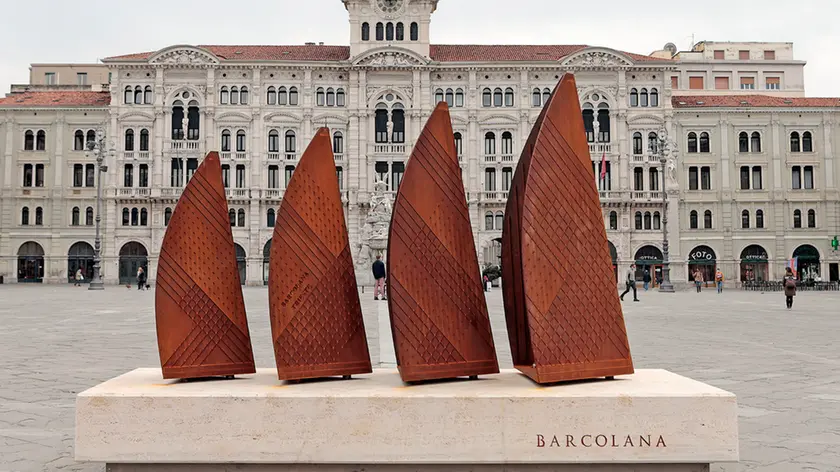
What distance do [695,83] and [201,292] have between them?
65181mm

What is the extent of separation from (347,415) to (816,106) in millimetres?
55458

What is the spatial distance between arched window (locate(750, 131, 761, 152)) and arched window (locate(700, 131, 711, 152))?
2949 mm

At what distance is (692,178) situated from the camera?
51.8 meters

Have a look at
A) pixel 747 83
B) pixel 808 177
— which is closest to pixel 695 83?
pixel 747 83

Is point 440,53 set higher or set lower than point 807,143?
higher

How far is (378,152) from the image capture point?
5038 centimetres

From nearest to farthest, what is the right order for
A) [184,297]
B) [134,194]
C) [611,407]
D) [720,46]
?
[611,407]
[184,297]
[134,194]
[720,46]

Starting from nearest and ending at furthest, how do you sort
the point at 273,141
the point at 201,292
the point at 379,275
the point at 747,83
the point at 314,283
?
the point at 314,283 → the point at 201,292 → the point at 379,275 → the point at 273,141 → the point at 747,83

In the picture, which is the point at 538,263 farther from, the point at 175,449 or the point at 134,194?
the point at 134,194

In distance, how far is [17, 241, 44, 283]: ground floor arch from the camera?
51031 millimetres

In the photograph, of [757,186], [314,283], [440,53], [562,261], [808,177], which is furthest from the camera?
[440,53]

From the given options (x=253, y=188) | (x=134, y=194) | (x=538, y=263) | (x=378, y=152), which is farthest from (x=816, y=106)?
(x=538, y=263)

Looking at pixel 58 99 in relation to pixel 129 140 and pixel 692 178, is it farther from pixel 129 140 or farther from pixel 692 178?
pixel 692 178

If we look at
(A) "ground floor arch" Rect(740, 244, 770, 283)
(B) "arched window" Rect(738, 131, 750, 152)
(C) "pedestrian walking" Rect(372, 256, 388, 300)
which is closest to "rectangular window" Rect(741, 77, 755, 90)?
(B) "arched window" Rect(738, 131, 750, 152)
